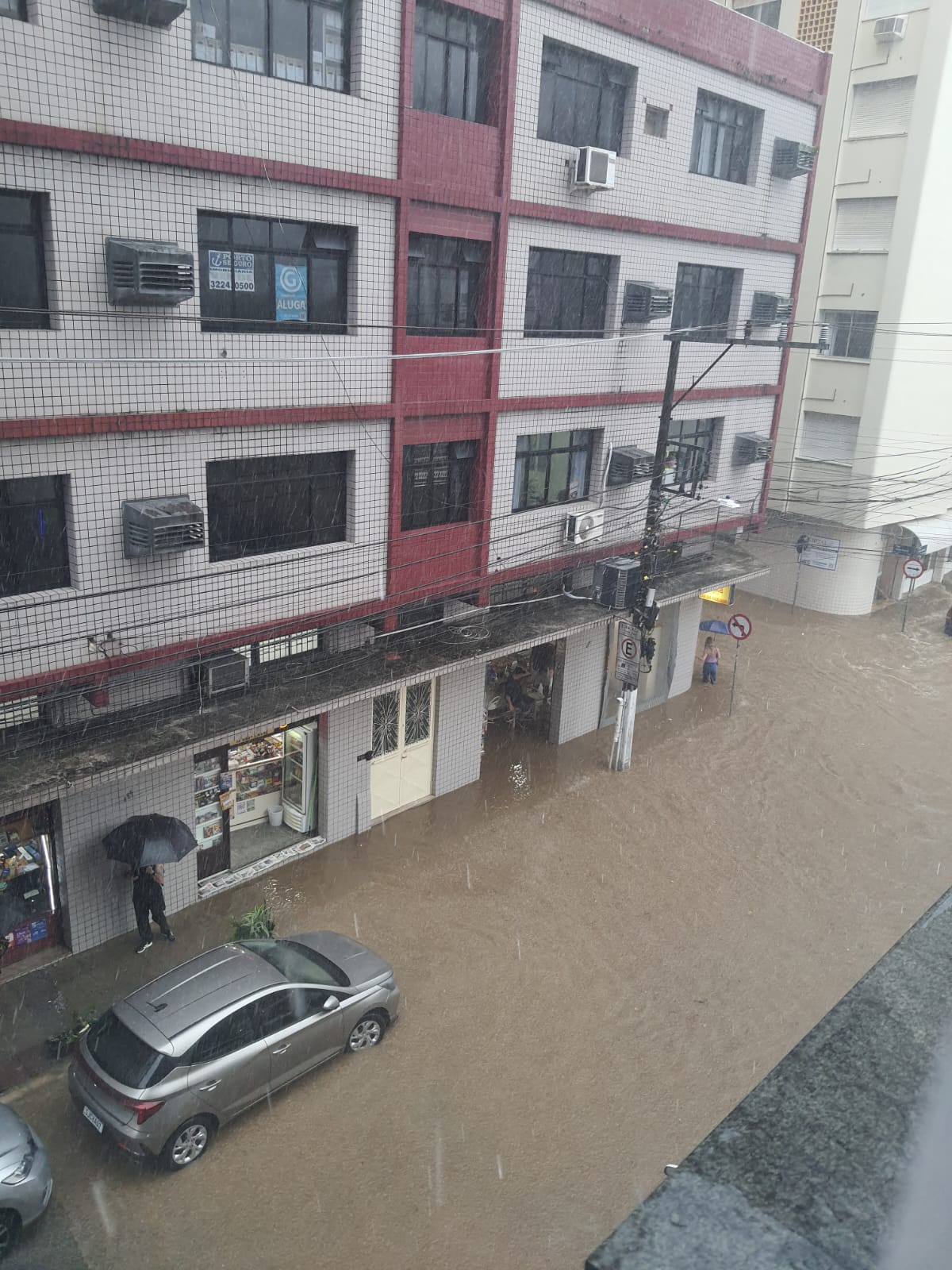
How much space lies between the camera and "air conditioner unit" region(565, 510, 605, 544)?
1658 centimetres

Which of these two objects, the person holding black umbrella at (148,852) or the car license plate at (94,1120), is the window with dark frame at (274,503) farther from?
the car license plate at (94,1120)

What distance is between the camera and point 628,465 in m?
17.1

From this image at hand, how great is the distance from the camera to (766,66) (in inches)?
699

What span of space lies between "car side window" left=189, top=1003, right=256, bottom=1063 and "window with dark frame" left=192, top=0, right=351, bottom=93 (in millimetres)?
9825

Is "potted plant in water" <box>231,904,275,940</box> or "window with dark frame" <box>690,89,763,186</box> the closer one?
"potted plant in water" <box>231,904,275,940</box>

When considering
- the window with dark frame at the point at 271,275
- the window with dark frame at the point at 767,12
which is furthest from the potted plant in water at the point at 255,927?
the window with dark frame at the point at 767,12

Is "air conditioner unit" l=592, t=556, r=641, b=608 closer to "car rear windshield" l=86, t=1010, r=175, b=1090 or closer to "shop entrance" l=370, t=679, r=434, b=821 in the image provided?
"shop entrance" l=370, t=679, r=434, b=821

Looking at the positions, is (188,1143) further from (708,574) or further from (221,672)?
(708,574)

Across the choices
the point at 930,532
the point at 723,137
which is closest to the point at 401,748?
the point at 723,137

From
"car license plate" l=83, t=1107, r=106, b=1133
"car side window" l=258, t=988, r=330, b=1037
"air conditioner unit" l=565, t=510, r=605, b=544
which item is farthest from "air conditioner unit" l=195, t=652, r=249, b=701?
"air conditioner unit" l=565, t=510, r=605, b=544

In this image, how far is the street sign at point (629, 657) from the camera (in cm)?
1709

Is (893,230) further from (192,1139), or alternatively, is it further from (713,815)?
(192,1139)

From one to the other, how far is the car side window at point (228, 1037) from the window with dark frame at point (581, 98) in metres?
12.5

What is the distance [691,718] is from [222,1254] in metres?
14.5
